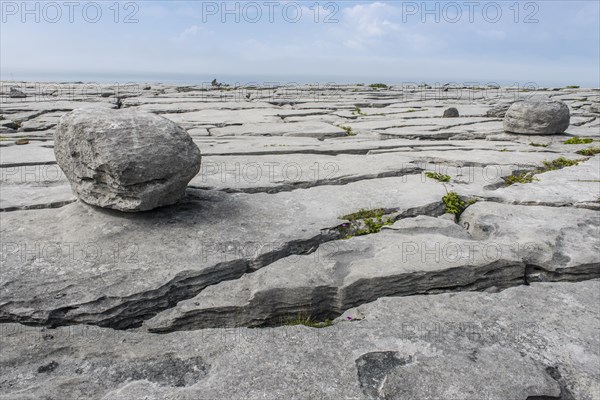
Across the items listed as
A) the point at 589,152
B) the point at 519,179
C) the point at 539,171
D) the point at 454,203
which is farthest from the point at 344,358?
the point at 589,152

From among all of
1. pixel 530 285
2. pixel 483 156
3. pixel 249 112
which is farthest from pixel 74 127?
pixel 249 112

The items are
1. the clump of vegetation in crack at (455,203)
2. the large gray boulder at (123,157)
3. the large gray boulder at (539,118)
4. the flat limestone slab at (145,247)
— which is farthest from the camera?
the large gray boulder at (539,118)

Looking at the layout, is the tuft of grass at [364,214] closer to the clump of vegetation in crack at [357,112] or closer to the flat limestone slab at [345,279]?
the flat limestone slab at [345,279]

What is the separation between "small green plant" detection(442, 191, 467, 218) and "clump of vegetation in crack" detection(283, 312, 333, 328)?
1.53m

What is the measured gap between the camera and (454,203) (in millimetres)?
3539

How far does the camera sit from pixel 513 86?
19828 mm

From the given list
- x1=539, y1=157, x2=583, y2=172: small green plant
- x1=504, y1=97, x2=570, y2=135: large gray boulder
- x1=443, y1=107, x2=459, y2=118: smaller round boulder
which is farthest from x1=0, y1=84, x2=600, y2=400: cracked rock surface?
x1=443, y1=107, x2=459, y2=118: smaller round boulder

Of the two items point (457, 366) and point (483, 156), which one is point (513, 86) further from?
point (457, 366)

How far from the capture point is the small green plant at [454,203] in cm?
345

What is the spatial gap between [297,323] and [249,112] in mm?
7841

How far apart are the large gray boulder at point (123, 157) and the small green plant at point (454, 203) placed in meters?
1.78

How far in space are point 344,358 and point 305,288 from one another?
0.48 metres

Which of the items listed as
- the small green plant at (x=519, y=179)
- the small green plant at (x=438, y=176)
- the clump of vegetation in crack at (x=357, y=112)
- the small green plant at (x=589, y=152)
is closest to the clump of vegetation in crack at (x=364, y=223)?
the small green plant at (x=438, y=176)

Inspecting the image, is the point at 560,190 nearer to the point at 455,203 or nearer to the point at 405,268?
the point at 455,203
